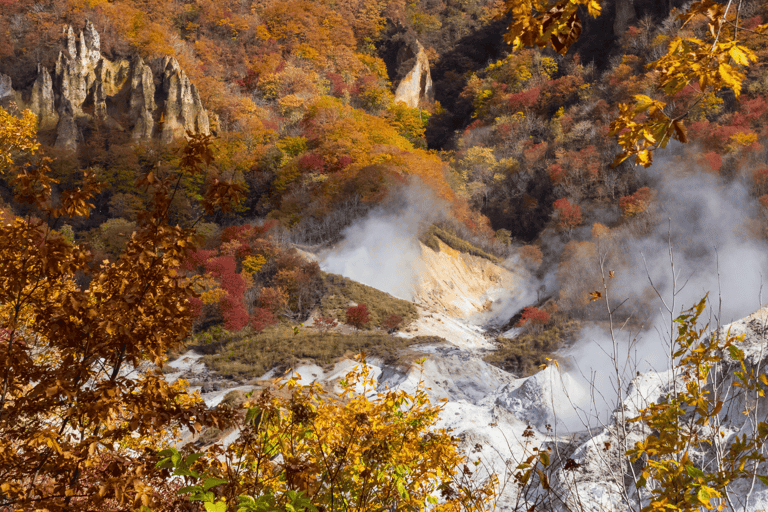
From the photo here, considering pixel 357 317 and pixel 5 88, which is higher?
pixel 5 88

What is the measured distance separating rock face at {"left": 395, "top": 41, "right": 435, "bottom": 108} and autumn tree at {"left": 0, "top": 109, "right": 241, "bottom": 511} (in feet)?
149

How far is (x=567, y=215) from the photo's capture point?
27922mm

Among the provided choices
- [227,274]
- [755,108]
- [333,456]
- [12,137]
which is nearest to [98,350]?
[333,456]

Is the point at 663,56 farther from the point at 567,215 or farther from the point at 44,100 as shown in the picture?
the point at 44,100

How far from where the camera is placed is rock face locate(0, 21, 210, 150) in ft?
113

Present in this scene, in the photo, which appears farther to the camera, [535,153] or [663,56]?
[535,153]

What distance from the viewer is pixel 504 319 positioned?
23.6 meters

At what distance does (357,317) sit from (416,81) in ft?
112

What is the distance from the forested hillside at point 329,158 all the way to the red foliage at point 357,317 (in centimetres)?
8

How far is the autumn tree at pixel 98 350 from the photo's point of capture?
204 cm

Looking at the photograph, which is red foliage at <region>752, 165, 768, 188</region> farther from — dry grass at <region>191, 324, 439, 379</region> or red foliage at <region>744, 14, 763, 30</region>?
dry grass at <region>191, 324, 439, 379</region>

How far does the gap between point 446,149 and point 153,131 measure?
917 inches

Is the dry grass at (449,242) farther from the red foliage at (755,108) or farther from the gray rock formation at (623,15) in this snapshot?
the gray rock formation at (623,15)

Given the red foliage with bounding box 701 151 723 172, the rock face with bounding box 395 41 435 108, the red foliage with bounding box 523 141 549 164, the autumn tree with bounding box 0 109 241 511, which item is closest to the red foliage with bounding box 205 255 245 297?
the autumn tree with bounding box 0 109 241 511
